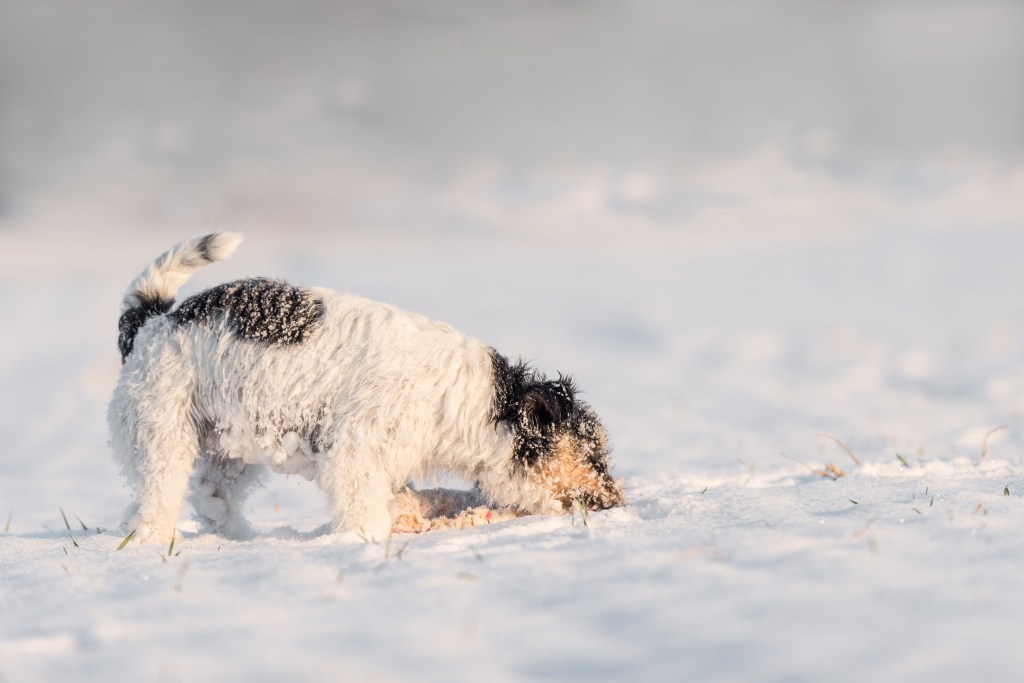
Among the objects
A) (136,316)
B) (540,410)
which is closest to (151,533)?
(136,316)

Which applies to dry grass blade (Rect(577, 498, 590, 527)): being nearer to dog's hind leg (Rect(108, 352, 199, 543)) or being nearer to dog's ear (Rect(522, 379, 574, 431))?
dog's ear (Rect(522, 379, 574, 431))

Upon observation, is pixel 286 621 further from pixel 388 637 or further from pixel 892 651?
pixel 892 651

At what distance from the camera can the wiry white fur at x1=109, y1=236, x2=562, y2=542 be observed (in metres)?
4.39

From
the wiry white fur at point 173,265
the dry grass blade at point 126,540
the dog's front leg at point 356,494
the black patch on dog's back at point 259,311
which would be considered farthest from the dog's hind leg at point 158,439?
the dog's front leg at point 356,494

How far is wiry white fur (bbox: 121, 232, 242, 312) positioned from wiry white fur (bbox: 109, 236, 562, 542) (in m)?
0.21

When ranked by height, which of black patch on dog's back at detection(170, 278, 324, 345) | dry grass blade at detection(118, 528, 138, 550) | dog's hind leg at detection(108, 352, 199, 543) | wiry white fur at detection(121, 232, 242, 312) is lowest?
dry grass blade at detection(118, 528, 138, 550)

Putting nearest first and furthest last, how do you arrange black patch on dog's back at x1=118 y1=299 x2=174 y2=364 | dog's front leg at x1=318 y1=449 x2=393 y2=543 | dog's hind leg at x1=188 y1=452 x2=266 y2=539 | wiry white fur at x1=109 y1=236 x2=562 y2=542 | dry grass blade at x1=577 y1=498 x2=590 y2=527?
dry grass blade at x1=577 y1=498 x2=590 y2=527
dog's front leg at x1=318 y1=449 x2=393 y2=543
wiry white fur at x1=109 y1=236 x2=562 y2=542
black patch on dog's back at x1=118 y1=299 x2=174 y2=364
dog's hind leg at x1=188 y1=452 x2=266 y2=539

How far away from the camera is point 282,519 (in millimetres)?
6148

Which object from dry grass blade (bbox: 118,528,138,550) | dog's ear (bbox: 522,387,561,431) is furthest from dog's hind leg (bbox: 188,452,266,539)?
dog's ear (bbox: 522,387,561,431)

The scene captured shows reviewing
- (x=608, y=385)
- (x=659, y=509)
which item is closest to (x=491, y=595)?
(x=659, y=509)

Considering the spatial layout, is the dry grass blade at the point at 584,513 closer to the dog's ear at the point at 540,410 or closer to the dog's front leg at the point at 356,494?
the dog's ear at the point at 540,410

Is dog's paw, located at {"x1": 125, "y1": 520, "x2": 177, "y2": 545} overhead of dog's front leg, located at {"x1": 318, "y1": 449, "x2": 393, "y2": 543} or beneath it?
beneath

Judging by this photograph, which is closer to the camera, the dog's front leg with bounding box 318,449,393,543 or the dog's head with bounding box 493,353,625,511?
the dog's front leg with bounding box 318,449,393,543

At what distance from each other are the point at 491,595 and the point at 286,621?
63 cm
